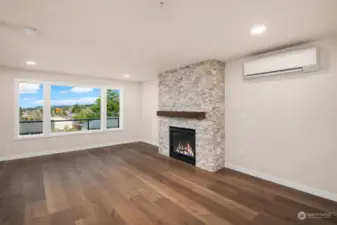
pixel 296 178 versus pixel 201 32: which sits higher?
pixel 201 32

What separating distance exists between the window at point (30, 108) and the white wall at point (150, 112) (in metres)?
3.33

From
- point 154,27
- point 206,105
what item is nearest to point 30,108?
point 154,27

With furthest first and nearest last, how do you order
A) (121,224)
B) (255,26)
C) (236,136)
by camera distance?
(236,136)
(255,26)
(121,224)

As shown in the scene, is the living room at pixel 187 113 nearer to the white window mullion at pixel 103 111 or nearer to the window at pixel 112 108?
the white window mullion at pixel 103 111

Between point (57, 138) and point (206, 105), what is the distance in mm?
4533

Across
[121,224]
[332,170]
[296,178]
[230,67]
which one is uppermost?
[230,67]

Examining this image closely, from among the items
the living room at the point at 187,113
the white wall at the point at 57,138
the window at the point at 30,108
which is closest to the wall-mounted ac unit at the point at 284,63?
the living room at the point at 187,113

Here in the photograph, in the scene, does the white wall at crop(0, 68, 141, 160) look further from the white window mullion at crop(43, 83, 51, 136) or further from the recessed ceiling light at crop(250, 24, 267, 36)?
the recessed ceiling light at crop(250, 24, 267, 36)

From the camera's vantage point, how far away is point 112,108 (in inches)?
259

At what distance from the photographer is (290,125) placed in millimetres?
3029

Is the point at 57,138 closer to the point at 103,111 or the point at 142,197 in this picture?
the point at 103,111

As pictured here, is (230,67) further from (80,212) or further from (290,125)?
(80,212)

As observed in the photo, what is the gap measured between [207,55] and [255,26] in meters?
1.28

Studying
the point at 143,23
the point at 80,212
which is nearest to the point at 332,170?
the point at 143,23
